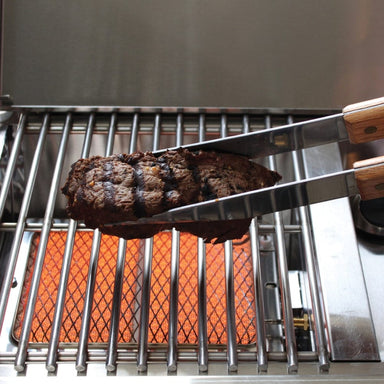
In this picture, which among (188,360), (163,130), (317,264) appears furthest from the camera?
(163,130)

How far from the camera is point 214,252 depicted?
1.62m

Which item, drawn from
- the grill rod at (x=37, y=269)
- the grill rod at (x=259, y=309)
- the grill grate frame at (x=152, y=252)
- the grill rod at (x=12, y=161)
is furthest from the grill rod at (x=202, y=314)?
the grill rod at (x=12, y=161)

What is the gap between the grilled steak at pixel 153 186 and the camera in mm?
1078

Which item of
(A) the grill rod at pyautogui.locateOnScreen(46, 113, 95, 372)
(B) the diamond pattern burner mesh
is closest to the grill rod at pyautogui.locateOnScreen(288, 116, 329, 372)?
(B) the diamond pattern burner mesh

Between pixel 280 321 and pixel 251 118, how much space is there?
0.67 meters

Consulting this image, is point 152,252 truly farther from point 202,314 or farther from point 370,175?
point 370,175

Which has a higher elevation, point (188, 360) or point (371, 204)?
point (371, 204)

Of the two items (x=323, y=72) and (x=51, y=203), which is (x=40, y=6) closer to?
(x=51, y=203)

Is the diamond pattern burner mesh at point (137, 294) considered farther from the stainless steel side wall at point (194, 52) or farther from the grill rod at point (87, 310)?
the stainless steel side wall at point (194, 52)

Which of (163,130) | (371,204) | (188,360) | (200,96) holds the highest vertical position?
(200,96)

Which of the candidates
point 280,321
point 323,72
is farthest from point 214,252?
point 323,72

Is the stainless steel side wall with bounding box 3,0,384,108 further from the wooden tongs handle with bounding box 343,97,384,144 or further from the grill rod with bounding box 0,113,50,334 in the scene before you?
the wooden tongs handle with bounding box 343,97,384,144

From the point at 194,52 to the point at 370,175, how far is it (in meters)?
0.84

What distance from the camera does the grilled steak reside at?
3.54 ft
